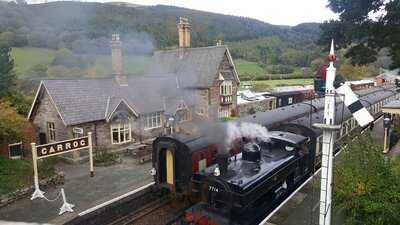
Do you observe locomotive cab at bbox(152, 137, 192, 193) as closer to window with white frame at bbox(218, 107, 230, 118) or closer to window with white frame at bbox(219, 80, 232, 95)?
window with white frame at bbox(218, 107, 230, 118)

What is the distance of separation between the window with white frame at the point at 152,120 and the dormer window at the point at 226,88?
718 cm

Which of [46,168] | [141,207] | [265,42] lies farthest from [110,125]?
[265,42]

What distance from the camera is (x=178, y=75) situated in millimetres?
27234

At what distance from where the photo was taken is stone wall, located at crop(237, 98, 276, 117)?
2998 cm

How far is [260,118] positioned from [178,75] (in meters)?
12.8

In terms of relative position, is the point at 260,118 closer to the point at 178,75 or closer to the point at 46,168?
the point at 46,168

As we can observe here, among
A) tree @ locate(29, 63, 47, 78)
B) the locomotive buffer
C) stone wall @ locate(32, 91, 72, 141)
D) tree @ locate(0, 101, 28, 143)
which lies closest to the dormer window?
stone wall @ locate(32, 91, 72, 141)

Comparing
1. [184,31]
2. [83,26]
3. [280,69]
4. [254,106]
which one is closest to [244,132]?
[184,31]

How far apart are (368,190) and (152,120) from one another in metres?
16.4

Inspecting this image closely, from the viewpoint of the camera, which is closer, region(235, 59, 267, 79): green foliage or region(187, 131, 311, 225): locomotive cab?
region(187, 131, 311, 225): locomotive cab

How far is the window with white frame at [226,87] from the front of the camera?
2677cm

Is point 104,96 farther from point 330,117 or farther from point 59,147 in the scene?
point 330,117

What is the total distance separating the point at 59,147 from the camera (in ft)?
43.0

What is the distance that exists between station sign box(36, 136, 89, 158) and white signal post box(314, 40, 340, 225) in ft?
36.1
